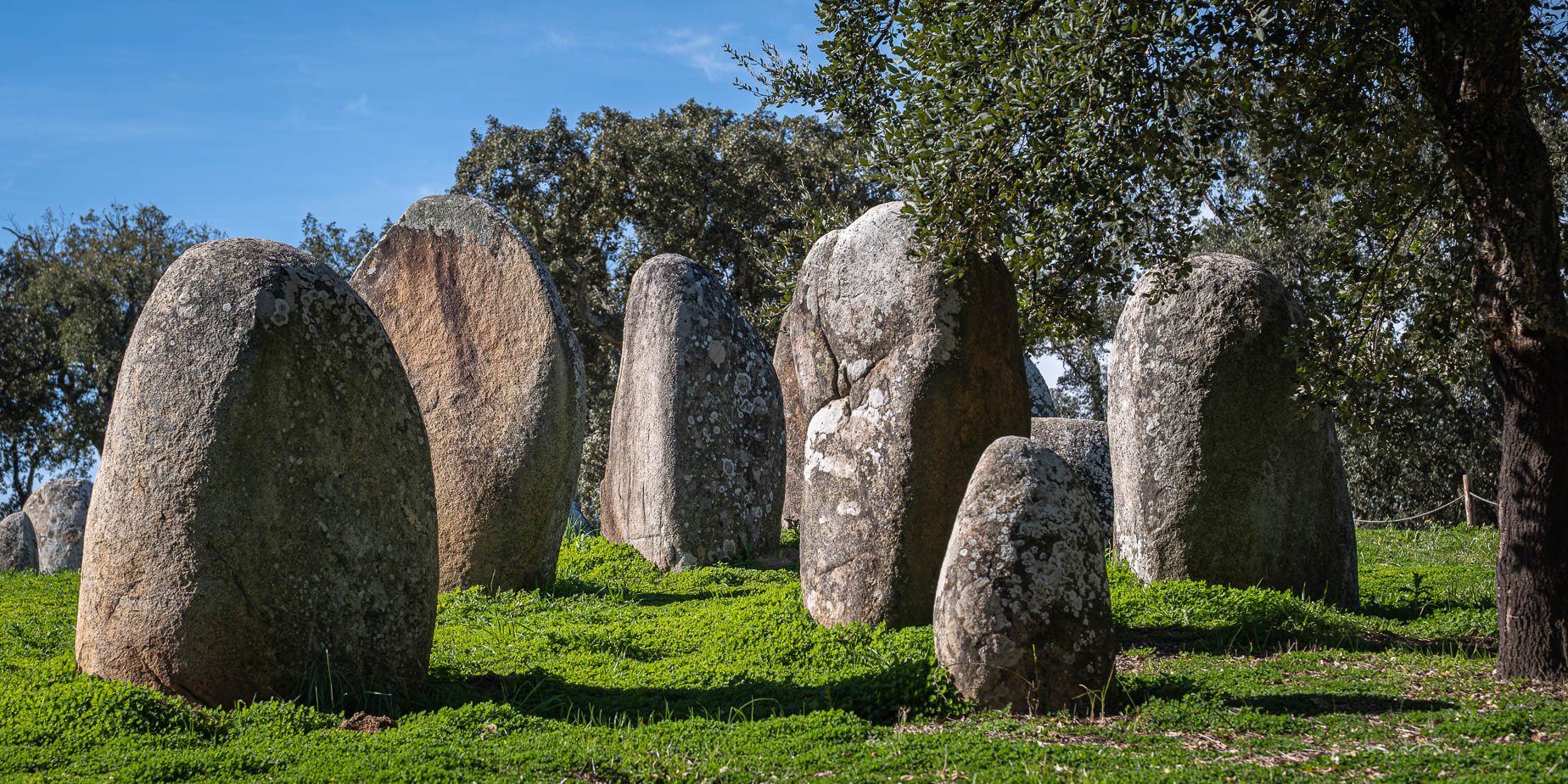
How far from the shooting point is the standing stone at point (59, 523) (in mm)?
18484

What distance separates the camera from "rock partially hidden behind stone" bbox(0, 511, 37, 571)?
17.8 metres

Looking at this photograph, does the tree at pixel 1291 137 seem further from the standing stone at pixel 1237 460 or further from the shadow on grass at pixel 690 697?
the shadow on grass at pixel 690 697

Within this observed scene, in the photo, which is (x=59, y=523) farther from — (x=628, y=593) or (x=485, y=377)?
(x=628, y=593)

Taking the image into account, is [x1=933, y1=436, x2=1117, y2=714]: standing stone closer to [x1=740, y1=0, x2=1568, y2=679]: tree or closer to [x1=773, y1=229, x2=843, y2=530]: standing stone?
[x1=740, y1=0, x2=1568, y2=679]: tree

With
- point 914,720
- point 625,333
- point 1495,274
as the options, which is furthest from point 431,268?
point 1495,274

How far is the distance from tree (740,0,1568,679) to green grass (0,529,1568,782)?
165 cm

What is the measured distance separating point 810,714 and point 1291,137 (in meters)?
5.09

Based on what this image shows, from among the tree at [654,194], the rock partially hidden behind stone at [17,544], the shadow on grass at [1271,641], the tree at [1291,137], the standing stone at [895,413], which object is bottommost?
the shadow on grass at [1271,641]

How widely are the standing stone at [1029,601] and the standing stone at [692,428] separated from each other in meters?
6.93

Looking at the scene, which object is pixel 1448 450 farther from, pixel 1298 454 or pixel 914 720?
pixel 914 720

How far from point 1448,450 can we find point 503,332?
806 inches

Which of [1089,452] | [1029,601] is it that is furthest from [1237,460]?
[1089,452]

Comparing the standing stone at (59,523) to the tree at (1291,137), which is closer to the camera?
the tree at (1291,137)

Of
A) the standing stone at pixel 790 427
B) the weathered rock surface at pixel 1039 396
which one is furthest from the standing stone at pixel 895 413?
the weathered rock surface at pixel 1039 396
